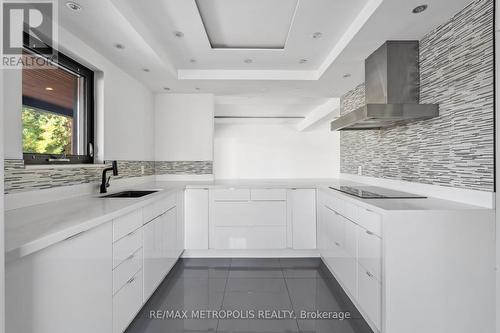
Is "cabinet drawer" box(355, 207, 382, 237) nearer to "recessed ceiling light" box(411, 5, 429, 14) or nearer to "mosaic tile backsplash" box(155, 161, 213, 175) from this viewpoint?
"recessed ceiling light" box(411, 5, 429, 14)

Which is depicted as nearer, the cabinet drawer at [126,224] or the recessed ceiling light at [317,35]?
the cabinet drawer at [126,224]

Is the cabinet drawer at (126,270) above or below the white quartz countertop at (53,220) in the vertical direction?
below

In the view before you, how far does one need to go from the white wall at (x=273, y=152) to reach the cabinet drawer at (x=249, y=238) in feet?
6.40

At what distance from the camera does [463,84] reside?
158 cm

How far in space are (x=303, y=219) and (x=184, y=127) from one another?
6.95 ft

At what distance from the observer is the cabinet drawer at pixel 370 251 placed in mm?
1542

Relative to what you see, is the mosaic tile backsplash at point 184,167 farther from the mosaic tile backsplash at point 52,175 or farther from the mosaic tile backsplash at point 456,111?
the mosaic tile backsplash at point 456,111

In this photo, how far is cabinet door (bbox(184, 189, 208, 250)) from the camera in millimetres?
2908

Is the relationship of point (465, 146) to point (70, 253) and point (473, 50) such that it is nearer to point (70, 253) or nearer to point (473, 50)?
point (473, 50)

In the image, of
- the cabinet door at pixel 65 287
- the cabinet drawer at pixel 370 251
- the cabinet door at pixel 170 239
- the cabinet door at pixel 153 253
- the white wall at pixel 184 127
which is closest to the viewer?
the cabinet door at pixel 65 287

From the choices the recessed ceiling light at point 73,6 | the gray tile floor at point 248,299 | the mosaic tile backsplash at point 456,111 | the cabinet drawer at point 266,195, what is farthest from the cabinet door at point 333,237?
the recessed ceiling light at point 73,6

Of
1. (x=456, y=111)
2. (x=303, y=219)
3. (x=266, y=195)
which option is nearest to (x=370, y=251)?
(x=456, y=111)

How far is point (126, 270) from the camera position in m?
1.60

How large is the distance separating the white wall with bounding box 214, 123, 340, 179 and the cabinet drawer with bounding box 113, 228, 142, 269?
9.85 feet
